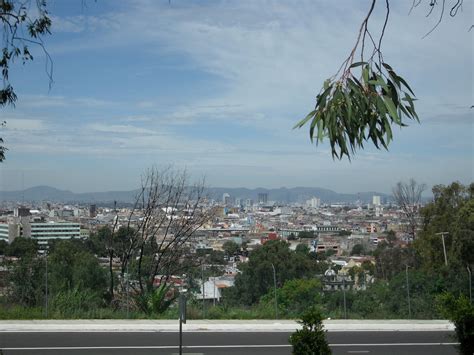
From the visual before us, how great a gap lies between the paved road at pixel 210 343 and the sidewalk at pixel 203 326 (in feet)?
1.61

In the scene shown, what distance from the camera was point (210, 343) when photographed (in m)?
15.4

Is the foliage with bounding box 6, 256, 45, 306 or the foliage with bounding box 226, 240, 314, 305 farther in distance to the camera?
the foliage with bounding box 226, 240, 314, 305

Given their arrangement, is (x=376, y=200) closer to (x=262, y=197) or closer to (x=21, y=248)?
(x=262, y=197)

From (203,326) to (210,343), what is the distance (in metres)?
2.51

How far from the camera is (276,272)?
20391mm

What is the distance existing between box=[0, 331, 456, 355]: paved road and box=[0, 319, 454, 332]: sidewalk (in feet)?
1.61

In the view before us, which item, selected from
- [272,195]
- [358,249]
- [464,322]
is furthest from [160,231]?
[272,195]

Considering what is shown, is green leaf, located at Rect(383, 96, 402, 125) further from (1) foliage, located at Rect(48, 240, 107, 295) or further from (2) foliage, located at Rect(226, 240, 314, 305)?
(1) foliage, located at Rect(48, 240, 107, 295)

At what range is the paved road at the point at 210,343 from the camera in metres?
14.3

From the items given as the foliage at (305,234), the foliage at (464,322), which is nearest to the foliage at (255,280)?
A: the foliage at (464,322)

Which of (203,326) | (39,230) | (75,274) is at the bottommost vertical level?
(203,326)

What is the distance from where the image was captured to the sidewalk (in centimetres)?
1727

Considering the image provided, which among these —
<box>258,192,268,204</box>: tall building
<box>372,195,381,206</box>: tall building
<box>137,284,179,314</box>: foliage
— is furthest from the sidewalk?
<box>258,192,268,204</box>: tall building

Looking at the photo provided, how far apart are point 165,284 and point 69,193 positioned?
31969mm
